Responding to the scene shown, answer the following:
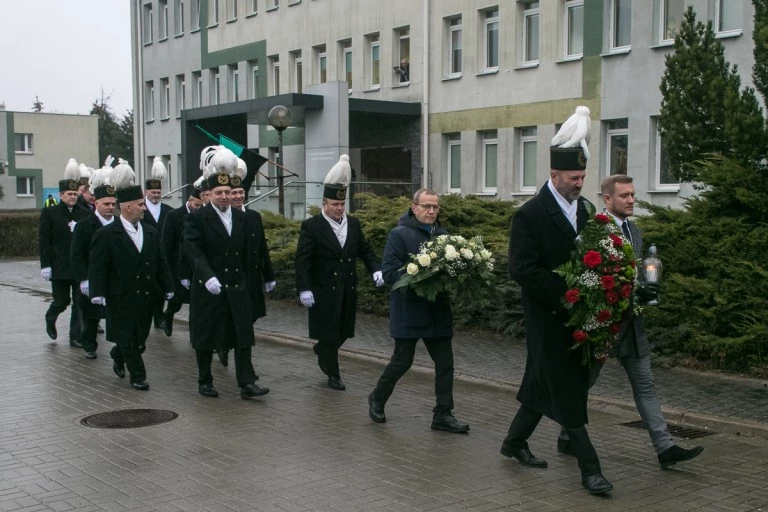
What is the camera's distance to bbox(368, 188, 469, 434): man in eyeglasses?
8406mm

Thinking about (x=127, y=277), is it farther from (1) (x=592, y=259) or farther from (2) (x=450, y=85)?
(2) (x=450, y=85)

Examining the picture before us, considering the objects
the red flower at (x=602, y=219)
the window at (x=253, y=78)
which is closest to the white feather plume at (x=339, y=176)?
the red flower at (x=602, y=219)

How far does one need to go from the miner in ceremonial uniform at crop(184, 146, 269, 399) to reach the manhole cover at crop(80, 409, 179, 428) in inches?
35.2

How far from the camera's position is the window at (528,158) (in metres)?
28.8

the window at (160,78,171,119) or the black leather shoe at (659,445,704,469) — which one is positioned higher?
the window at (160,78,171,119)

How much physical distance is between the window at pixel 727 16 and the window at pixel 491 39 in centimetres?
777

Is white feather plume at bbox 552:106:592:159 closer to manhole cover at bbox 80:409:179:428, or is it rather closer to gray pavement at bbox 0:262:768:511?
gray pavement at bbox 0:262:768:511

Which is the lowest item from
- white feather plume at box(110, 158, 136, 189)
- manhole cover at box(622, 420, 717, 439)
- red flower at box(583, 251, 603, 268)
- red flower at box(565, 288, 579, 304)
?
manhole cover at box(622, 420, 717, 439)

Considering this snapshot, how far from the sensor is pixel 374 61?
3444 cm

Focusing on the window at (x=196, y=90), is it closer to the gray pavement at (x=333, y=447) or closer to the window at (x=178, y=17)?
the window at (x=178, y=17)

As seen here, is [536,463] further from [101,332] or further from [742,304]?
[101,332]

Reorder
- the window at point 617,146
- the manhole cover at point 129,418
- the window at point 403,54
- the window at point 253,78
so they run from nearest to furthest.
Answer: the manhole cover at point 129,418, the window at point 617,146, the window at point 403,54, the window at point 253,78

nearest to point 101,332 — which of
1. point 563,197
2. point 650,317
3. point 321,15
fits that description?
point 650,317

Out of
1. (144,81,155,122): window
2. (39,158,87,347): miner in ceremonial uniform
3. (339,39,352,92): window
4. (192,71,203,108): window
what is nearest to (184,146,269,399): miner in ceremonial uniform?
(39,158,87,347): miner in ceremonial uniform
